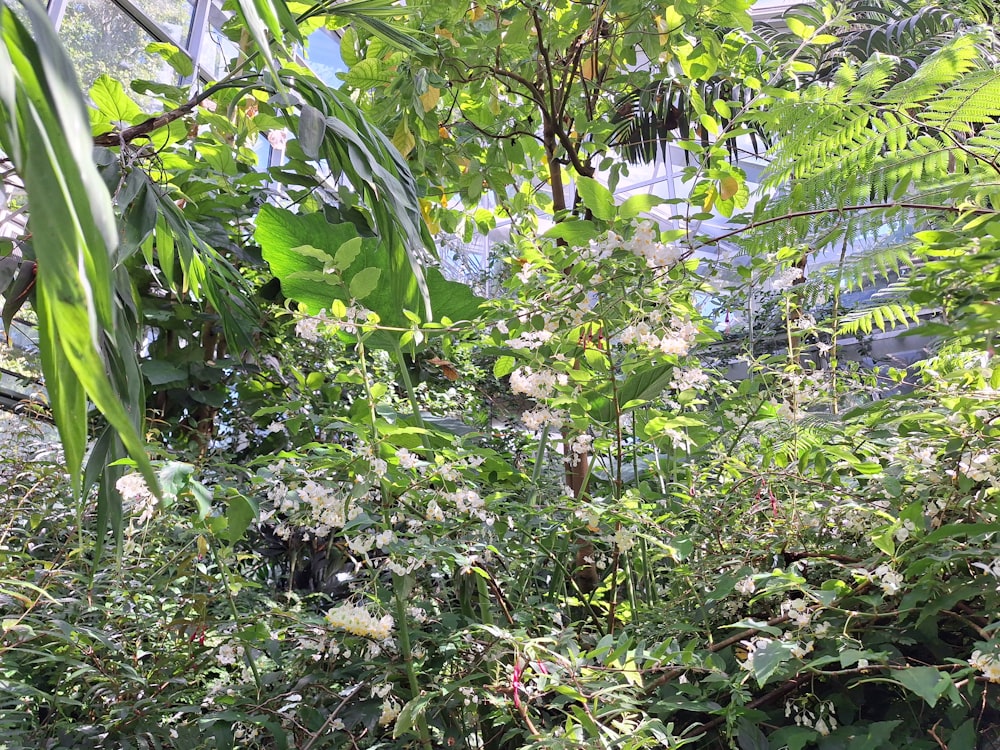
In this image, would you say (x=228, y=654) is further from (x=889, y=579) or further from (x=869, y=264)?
(x=869, y=264)

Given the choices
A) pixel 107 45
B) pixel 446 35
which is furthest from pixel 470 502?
pixel 107 45

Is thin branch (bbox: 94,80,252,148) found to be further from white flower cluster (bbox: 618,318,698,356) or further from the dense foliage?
white flower cluster (bbox: 618,318,698,356)

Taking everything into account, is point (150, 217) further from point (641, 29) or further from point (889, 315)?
point (641, 29)

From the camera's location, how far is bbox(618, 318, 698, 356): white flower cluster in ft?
3.16

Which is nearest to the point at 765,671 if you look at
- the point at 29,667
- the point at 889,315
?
the point at 889,315

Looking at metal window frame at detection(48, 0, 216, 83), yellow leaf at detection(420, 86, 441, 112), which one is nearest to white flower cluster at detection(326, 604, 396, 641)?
yellow leaf at detection(420, 86, 441, 112)

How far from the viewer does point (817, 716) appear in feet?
2.97

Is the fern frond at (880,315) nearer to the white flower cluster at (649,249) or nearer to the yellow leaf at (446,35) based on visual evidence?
the white flower cluster at (649,249)

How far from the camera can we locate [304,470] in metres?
1.06

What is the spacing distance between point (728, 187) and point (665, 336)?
1.60ft

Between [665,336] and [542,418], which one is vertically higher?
[665,336]

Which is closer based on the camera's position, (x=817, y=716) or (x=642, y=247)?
(x=817, y=716)

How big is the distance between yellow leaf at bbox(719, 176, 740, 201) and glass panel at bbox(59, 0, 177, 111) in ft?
10.5

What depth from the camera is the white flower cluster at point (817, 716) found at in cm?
84
